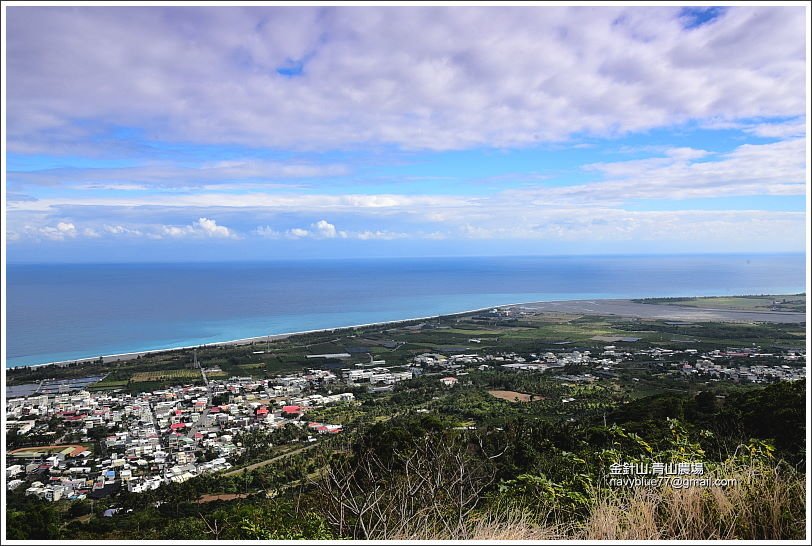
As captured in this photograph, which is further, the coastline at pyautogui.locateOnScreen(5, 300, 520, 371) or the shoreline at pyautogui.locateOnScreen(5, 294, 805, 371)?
the shoreline at pyautogui.locateOnScreen(5, 294, 805, 371)

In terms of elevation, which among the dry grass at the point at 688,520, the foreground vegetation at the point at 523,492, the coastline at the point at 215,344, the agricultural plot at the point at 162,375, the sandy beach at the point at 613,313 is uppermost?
the dry grass at the point at 688,520

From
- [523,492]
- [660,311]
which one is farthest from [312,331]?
[523,492]

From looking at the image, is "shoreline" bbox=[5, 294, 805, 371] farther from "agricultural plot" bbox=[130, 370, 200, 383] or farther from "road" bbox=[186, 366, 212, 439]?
"road" bbox=[186, 366, 212, 439]

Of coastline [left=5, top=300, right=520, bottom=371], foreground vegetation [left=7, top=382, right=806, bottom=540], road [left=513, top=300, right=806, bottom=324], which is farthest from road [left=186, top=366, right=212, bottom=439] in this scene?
road [left=513, top=300, right=806, bottom=324]

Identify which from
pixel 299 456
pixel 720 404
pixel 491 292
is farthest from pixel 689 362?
pixel 491 292

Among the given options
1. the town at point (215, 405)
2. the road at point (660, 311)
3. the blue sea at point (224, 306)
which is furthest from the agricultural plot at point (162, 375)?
the road at point (660, 311)

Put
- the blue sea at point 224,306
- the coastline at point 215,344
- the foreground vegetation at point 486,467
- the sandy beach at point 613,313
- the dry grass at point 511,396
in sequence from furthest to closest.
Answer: the blue sea at point 224,306, the sandy beach at point 613,313, the coastline at point 215,344, the dry grass at point 511,396, the foreground vegetation at point 486,467

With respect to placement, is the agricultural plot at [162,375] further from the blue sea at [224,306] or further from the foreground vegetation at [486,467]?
the blue sea at [224,306]

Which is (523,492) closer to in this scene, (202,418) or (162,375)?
(202,418)

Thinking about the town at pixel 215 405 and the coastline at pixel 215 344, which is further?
the coastline at pixel 215 344

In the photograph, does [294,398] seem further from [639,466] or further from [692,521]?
[692,521]

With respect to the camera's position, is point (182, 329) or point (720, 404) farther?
point (182, 329)
